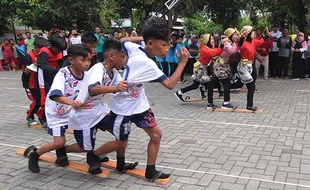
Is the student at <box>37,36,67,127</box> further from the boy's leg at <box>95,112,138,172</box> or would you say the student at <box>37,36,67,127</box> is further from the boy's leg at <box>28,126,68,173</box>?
the boy's leg at <box>95,112,138,172</box>

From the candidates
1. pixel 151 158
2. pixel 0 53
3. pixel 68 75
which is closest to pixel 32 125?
pixel 68 75

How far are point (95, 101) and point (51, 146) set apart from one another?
2.45 ft

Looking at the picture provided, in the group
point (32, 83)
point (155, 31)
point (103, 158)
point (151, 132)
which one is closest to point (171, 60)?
point (32, 83)

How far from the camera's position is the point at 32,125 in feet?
22.0

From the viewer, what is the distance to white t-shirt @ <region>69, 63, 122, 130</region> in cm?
389

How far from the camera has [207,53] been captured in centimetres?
798

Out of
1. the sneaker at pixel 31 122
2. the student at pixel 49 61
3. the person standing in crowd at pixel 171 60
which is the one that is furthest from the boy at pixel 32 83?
the person standing in crowd at pixel 171 60

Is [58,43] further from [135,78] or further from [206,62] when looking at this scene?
[206,62]

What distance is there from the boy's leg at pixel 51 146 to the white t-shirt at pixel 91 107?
264 mm

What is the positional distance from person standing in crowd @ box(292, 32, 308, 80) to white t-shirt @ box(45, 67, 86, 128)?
10478 millimetres

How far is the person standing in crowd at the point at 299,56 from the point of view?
42.7 feet

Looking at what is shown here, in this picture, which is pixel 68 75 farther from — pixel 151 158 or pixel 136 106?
pixel 151 158

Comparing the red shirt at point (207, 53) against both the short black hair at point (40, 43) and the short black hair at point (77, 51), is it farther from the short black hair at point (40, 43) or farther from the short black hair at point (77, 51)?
the short black hair at point (77, 51)

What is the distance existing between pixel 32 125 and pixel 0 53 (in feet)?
43.2
